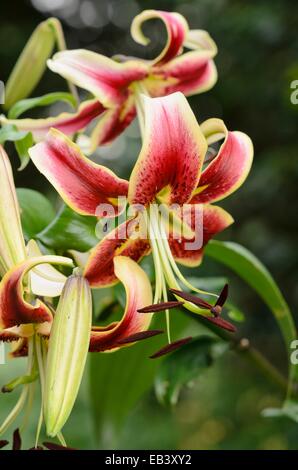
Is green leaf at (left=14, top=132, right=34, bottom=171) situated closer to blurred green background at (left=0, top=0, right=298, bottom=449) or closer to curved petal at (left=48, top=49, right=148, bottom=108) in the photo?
curved petal at (left=48, top=49, right=148, bottom=108)

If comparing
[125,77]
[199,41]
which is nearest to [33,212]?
[125,77]

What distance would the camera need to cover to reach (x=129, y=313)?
1.57 feet

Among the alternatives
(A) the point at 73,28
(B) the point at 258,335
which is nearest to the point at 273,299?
(B) the point at 258,335

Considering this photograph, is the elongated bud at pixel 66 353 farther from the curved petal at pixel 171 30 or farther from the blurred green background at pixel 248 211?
the blurred green background at pixel 248 211

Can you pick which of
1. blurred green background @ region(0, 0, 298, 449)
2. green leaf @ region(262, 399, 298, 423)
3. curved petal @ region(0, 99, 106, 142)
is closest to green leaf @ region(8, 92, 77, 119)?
curved petal @ region(0, 99, 106, 142)

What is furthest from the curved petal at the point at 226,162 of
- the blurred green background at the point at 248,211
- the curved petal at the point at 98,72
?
the blurred green background at the point at 248,211

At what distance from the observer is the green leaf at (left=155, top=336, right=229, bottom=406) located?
736 mm

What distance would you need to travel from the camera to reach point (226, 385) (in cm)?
266

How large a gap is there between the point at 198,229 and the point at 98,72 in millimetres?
165

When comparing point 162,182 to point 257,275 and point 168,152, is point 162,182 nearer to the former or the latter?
point 168,152

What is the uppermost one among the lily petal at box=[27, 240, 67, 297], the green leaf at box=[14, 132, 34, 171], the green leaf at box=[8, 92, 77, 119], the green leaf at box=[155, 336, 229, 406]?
the green leaf at box=[8, 92, 77, 119]

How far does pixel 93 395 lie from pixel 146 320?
387mm

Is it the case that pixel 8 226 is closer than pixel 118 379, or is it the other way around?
pixel 8 226

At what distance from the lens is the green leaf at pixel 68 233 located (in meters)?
0.54
